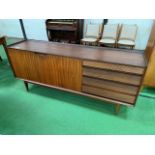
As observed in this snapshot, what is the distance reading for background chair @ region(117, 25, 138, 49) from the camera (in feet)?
10.4

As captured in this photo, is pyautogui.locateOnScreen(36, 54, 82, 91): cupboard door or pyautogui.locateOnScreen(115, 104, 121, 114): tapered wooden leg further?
pyautogui.locateOnScreen(115, 104, 121, 114): tapered wooden leg

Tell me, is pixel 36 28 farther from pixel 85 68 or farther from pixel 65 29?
pixel 85 68

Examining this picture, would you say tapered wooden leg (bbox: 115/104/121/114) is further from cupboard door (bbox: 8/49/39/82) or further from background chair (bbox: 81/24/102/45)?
background chair (bbox: 81/24/102/45)

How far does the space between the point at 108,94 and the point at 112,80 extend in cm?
21

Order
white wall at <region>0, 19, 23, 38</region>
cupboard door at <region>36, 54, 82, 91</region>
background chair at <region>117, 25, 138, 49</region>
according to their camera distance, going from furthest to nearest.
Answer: white wall at <region>0, 19, 23, 38</region> < background chair at <region>117, 25, 138, 49</region> < cupboard door at <region>36, 54, 82, 91</region>

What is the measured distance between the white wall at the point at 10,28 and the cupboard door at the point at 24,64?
3.53 m

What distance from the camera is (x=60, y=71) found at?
173 centimetres

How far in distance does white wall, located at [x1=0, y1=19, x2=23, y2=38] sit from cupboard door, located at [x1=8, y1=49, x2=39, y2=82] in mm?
3534

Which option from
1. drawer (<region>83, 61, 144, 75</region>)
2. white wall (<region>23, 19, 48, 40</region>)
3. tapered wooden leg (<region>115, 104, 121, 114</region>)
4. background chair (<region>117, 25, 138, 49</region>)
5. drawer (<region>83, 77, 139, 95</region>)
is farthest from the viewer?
white wall (<region>23, 19, 48, 40</region>)

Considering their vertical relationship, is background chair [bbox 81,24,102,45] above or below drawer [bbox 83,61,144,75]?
below

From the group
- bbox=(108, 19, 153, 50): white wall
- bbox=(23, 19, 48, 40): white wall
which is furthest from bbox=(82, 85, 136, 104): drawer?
bbox=(23, 19, 48, 40): white wall

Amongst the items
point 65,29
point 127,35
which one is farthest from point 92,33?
point 127,35

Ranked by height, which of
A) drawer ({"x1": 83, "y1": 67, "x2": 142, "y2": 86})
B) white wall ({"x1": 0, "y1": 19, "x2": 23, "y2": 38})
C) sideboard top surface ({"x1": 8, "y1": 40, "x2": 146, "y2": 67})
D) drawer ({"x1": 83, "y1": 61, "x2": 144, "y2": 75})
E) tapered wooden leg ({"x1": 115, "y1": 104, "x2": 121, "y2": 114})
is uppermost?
sideboard top surface ({"x1": 8, "y1": 40, "x2": 146, "y2": 67})
